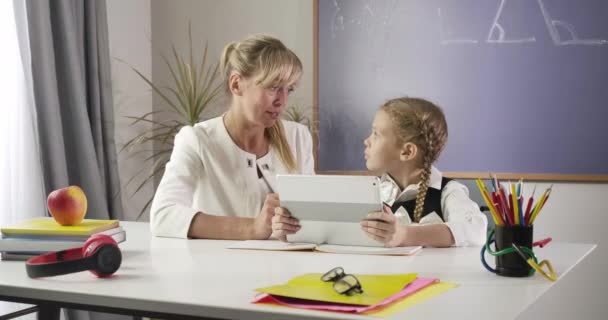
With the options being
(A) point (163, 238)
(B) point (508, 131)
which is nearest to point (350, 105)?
(B) point (508, 131)

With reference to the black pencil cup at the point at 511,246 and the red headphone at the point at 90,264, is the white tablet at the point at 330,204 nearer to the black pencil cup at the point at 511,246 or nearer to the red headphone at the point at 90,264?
the black pencil cup at the point at 511,246

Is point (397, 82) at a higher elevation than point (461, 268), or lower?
higher

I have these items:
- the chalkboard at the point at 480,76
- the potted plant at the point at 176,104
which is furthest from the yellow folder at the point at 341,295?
the potted plant at the point at 176,104

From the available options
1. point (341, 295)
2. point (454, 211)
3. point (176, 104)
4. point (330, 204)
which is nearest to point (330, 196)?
point (330, 204)

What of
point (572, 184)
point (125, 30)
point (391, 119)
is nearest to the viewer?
point (391, 119)

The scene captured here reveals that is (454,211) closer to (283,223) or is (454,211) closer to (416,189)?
(416,189)

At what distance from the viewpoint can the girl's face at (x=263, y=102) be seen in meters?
2.20

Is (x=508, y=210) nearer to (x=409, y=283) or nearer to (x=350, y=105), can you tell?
(x=409, y=283)

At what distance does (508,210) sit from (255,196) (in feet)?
3.06

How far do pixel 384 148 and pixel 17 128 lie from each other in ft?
5.80

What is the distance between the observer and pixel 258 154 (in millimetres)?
2295

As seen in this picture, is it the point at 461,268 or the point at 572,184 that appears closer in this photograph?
the point at 461,268

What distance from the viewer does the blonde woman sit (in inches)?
86.3

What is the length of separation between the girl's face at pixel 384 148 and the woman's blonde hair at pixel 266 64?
27 centimetres
